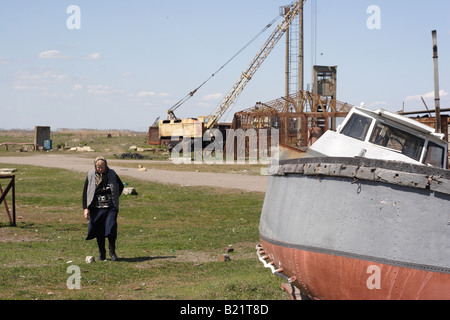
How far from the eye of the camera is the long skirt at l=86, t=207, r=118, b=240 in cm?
1107

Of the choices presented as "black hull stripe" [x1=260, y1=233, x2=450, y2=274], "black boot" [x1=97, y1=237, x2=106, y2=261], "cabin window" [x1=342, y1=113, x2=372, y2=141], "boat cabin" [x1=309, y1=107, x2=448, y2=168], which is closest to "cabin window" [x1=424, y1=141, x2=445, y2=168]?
"boat cabin" [x1=309, y1=107, x2=448, y2=168]

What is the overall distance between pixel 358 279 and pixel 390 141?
2.56 metres

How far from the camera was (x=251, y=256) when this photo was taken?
40.7 feet

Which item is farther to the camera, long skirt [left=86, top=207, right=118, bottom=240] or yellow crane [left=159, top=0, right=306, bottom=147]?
yellow crane [left=159, top=0, right=306, bottom=147]

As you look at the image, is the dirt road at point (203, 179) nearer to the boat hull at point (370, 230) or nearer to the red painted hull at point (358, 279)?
the red painted hull at point (358, 279)

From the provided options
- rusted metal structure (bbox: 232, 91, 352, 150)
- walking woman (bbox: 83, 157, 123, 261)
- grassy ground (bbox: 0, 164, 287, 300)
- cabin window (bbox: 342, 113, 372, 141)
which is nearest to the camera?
cabin window (bbox: 342, 113, 372, 141)

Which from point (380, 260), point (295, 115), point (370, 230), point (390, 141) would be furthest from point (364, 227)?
point (295, 115)

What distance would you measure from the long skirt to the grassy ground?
57 cm

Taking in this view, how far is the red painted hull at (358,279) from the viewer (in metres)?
6.11

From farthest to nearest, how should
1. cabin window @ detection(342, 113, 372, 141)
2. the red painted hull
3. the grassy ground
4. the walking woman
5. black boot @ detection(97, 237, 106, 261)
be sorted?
black boot @ detection(97, 237, 106, 261)
the walking woman
the grassy ground
cabin window @ detection(342, 113, 372, 141)
the red painted hull

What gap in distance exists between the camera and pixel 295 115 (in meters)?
39.0

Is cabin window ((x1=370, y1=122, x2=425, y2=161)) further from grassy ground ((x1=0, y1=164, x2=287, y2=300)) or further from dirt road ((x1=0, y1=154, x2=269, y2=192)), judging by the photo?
dirt road ((x1=0, y1=154, x2=269, y2=192))

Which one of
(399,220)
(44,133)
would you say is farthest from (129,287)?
(44,133)
